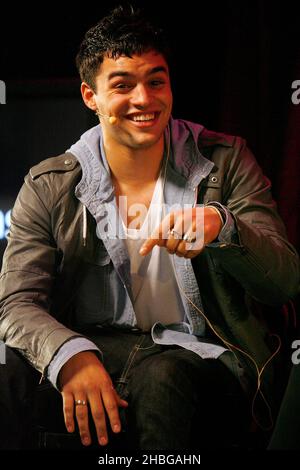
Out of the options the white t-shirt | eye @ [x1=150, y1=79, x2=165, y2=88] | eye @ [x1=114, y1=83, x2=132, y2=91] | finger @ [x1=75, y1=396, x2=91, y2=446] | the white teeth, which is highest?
eye @ [x1=150, y1=79, x2=165, y2=88]

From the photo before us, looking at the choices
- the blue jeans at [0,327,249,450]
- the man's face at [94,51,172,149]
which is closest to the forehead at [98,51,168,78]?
the man's face at [94,51,172,149]

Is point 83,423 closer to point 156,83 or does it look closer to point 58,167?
point 58,167

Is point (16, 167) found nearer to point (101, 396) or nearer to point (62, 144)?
point (62, 144)

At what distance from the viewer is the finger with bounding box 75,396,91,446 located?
1805 mm

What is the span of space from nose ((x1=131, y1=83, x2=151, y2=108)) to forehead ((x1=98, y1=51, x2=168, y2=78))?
37 millimetres

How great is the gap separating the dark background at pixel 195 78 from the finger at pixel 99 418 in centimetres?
92

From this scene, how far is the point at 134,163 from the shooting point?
2199mm

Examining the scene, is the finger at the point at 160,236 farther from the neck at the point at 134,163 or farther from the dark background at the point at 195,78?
the dark background at the point at 195,78

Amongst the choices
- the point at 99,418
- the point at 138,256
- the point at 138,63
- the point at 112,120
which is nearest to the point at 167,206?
Answer: the point at 138,256

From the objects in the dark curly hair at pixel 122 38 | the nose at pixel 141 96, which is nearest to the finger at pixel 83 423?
the nose at pixel 141 96

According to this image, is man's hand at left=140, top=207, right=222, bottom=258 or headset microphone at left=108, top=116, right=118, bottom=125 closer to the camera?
man's hand at left=140, top=207, right=222, bottom=258

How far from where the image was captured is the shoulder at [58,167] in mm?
2182

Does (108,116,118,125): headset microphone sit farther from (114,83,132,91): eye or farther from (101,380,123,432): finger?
(101,380,123,432): finger
